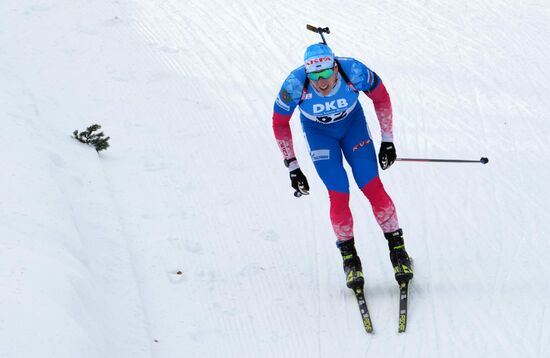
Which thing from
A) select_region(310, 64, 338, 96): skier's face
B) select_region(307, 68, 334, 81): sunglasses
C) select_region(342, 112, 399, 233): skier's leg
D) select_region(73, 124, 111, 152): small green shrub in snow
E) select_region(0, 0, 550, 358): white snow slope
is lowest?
select_region(73, 124, 111, 152): small green shrub in snow

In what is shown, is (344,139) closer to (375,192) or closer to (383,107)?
(383,107)

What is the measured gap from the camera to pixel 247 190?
804cm

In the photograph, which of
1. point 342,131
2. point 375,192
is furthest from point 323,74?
point 375,192

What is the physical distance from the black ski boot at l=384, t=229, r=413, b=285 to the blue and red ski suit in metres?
0.06

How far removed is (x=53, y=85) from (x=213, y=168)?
10.6ft

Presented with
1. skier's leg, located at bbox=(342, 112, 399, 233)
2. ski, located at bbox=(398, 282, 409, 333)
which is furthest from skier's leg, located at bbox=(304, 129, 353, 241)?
ski, located at bbox=(398, 282, 409, 333)

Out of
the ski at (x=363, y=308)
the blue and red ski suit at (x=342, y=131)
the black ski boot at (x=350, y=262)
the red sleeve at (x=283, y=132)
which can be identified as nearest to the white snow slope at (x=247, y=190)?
the ski at (x=363, y=308)

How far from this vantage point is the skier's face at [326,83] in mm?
5883

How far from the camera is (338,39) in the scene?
1194 cm

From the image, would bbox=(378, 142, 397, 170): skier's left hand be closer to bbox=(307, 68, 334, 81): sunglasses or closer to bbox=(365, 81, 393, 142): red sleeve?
bbox=(365, 81, 393, 142): red sleeve

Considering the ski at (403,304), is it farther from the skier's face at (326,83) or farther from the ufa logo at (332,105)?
the skier's face at (326,83)

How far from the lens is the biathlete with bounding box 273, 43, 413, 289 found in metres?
6.02

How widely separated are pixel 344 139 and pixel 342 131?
0.08 meters

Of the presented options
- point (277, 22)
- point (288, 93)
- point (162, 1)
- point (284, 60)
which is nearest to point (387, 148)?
point (288, 93)
